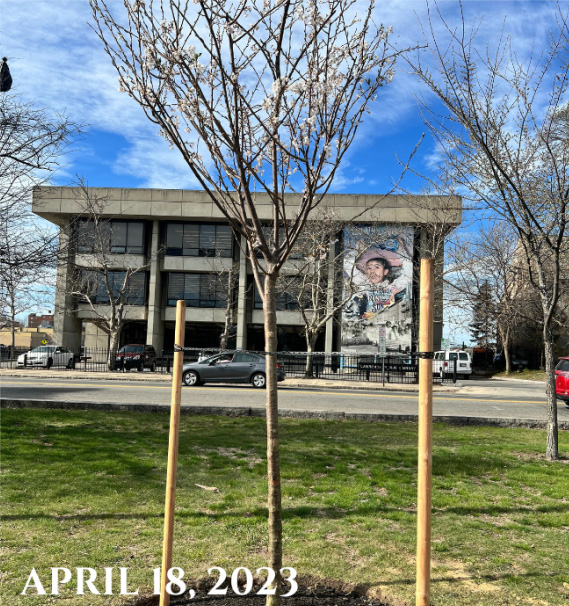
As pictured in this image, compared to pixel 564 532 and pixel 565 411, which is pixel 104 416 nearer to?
pixel 564 532

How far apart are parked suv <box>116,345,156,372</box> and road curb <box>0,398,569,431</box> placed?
→ 17666 millimetres

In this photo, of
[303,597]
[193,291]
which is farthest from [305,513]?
[193,291]

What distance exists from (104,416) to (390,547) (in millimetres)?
8103

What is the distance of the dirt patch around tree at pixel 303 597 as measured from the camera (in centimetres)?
360

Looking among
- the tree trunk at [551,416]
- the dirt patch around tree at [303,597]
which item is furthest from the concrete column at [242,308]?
the dirt patch around tree at [303,597]

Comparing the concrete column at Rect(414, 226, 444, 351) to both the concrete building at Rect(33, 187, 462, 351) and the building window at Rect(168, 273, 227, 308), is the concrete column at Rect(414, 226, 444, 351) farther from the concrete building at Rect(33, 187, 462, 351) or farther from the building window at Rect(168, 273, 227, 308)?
the building window at Rect(168, 273, 227, 308)

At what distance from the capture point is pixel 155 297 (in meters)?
43.4

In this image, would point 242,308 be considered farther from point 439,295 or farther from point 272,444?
point 272,444

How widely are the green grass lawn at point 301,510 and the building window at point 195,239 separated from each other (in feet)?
114

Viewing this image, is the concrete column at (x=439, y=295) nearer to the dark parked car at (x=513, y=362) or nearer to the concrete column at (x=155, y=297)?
the dark parked car at (x=513, y=362)

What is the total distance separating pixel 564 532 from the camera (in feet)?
16.7

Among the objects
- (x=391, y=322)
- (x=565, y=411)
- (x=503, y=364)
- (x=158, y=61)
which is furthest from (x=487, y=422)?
(x=503, y=364)

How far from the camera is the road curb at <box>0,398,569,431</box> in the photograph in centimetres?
1176

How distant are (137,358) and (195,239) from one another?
14.4m
